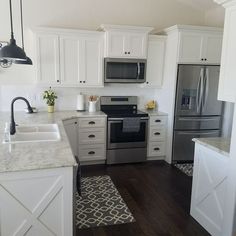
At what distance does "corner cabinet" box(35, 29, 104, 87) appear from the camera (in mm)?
4035

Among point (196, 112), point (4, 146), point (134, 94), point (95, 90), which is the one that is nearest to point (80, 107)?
point (95, 90)

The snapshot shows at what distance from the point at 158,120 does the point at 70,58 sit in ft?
6.20

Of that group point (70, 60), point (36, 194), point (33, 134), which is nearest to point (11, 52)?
point (33, 134)

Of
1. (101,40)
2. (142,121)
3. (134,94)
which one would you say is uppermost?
(101,40)

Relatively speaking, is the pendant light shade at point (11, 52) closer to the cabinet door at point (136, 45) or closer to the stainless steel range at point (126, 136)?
the stainless steel range at point (126, 136)

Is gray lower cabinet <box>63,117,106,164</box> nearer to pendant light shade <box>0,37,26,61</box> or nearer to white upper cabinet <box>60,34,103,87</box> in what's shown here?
white upper cabinet <box>60,34,103,87</box>

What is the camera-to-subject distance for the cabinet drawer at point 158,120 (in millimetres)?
4462

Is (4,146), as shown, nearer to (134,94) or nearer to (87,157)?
(87,157)

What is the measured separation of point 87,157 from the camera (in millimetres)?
4266

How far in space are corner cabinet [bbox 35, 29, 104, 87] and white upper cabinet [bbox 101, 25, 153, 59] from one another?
161 mm

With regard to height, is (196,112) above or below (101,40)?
below

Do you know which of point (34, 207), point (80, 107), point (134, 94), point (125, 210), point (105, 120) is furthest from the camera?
point (134, 94)

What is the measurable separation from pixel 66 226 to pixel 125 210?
115 cm

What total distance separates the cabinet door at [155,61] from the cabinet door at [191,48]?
464mm
